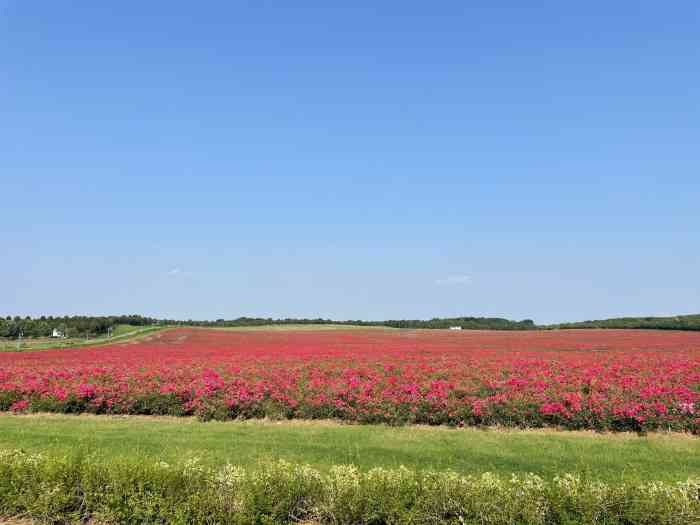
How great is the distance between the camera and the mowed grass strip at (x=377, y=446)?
8711 mm

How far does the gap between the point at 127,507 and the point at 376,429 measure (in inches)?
271

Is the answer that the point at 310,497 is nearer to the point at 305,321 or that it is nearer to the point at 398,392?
the point at 398,392

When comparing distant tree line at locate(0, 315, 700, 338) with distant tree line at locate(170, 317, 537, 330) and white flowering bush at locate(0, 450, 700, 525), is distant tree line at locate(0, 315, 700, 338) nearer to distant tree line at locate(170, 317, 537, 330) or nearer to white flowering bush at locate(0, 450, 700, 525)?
distant tree line at locate(170, 317, 537, 330)

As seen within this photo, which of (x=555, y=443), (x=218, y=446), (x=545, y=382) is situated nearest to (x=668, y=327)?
(x=545, y=382)

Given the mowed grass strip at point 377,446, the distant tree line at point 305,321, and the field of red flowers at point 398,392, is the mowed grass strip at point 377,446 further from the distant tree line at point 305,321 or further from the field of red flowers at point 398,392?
the distant tree line at point 305,321

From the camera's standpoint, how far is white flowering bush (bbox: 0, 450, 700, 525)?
18.7ft

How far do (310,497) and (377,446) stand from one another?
418cm

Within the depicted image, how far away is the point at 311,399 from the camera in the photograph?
1388 cm

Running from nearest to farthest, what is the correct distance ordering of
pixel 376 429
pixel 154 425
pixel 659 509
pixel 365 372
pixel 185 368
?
pixel 659 509 < pixel 376 429 < pixel 154 425 < pixel 365 372 < pixel 185 368

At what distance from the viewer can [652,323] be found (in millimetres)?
77000

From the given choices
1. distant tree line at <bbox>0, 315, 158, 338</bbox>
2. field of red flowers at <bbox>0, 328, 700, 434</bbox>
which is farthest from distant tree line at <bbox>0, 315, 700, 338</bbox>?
field of red flowers at <bbox>0, 328, 700, 434</bbox>

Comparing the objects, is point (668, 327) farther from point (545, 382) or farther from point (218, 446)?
point (218, 446)

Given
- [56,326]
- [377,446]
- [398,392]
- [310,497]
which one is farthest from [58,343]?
[310,497]

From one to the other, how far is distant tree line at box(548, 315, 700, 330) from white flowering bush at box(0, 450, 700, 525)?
73.2 m
